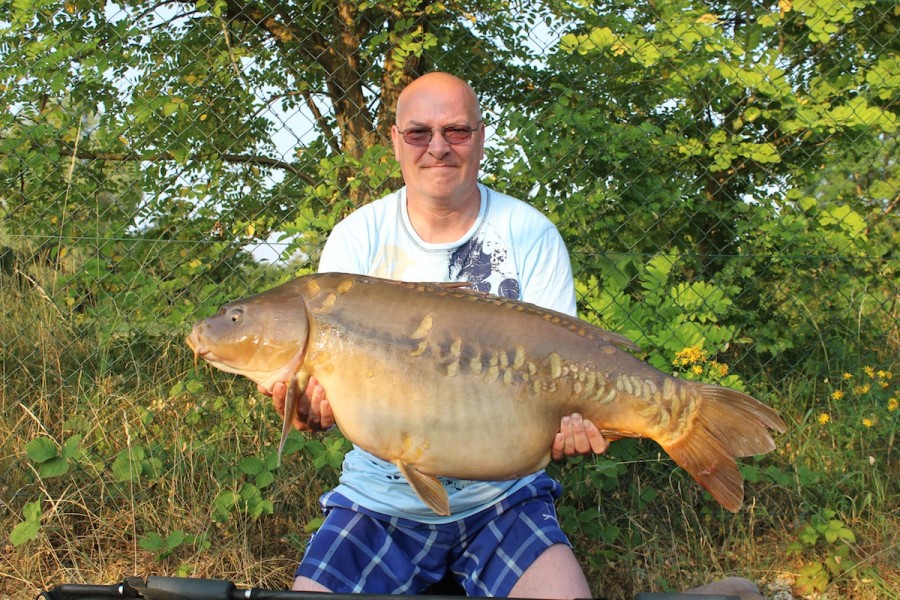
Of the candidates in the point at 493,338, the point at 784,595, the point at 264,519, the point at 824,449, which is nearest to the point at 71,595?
the point at 493,338

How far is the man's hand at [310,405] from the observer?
1.77 m

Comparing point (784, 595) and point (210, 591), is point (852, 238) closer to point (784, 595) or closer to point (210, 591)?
point (784, 595)

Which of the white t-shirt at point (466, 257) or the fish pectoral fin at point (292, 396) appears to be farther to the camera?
the white t-shirt at point (466, 257)

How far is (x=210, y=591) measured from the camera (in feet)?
4.30

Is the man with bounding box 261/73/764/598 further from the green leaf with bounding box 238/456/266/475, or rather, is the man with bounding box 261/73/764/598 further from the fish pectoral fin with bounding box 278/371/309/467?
the green leaf with bounding box 238/456/266/475

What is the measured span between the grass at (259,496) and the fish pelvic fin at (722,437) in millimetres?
1026

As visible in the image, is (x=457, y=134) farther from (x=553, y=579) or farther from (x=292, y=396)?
(x=553, y=579)

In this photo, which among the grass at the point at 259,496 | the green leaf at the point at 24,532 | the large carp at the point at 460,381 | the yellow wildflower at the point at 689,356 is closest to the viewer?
the large carp at the point at 460,381

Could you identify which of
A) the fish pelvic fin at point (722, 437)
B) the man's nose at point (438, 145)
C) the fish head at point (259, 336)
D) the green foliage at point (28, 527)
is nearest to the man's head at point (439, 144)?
the man's nose at point (438, 145)

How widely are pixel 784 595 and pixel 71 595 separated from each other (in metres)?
2.17

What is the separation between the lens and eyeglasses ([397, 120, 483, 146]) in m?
2.13

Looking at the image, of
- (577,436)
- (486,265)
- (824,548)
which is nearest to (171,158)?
(486,265)

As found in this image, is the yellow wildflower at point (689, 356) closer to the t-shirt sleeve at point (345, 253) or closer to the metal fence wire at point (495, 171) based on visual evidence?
the metal fence wire at point (495, 171)

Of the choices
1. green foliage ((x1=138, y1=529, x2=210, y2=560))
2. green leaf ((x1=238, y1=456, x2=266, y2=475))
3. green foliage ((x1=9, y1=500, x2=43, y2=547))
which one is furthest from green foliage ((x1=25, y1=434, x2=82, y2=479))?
green leaf ((x1=238, y1=456, x2=266, y2=475))
